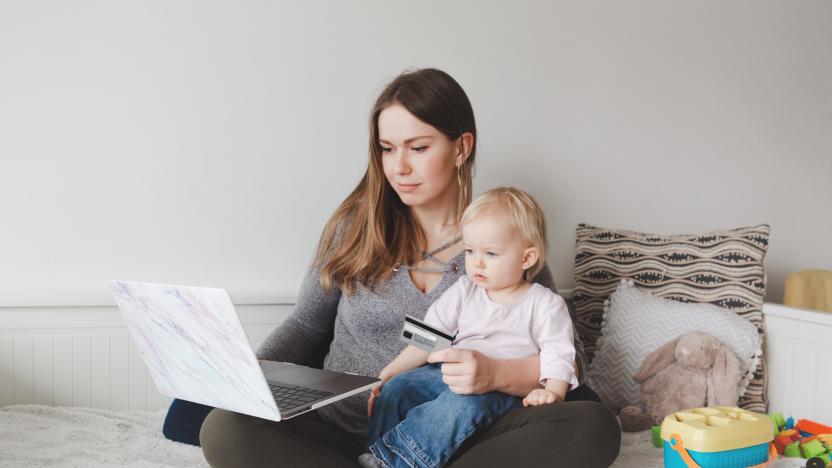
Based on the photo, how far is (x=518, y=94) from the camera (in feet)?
7.36

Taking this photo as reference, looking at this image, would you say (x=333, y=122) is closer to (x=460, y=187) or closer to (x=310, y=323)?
(x=460, y=187)

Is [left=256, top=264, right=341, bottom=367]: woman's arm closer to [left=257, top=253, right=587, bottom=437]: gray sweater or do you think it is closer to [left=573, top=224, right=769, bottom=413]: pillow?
[left=257, top=253, right=587, bottom=437]: gray sweater

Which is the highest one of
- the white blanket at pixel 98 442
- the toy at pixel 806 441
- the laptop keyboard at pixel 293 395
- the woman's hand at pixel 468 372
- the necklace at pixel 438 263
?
the necklace at pixel 438 263

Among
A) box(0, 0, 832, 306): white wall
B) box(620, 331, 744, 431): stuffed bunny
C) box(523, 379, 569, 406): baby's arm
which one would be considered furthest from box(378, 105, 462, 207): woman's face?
box(620, 331, 744, 431): stuffed bunny

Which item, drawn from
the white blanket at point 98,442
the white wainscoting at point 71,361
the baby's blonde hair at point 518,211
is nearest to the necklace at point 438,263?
the baby's blonde hair at point 518,211

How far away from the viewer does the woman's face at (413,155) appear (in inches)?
65.2

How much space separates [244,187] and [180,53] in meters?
0.38

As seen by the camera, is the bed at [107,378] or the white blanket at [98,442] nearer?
the white blanket at [98,442]

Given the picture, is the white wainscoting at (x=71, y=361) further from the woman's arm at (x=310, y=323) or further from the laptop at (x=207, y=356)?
the laptop at (x=207, y=356)

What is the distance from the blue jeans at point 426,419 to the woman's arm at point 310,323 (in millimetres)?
387

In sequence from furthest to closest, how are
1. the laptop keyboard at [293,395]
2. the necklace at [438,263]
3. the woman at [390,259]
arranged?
the necklace at [438,263] < the woman at [390,259] < the laptop keyboard at [293,395]

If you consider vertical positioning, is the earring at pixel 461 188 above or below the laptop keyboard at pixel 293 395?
above

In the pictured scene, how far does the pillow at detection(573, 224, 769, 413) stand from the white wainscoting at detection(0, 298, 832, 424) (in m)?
0.10

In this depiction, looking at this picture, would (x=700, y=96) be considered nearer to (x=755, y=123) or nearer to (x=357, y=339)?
(x=755, y=123)
